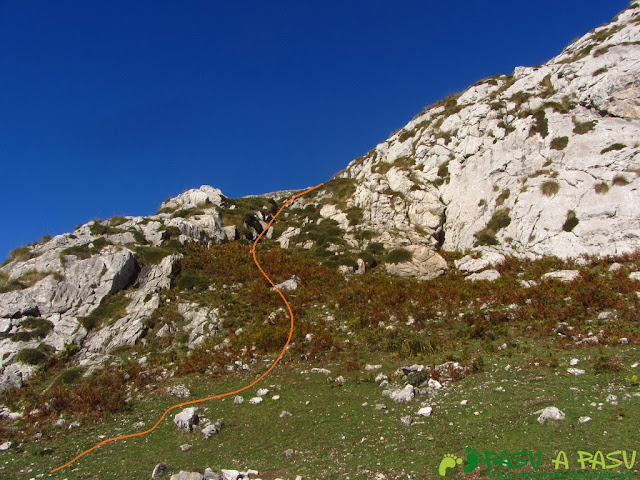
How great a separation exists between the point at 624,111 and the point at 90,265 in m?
45.9

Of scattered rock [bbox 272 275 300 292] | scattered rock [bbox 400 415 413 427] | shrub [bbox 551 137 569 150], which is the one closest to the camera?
scattered rock [bbox 400 415 413 427]

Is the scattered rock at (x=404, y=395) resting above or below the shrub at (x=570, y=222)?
below

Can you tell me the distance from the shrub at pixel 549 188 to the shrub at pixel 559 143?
15.2 ft

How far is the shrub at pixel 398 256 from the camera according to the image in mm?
34594

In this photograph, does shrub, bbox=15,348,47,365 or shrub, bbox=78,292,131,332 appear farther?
shrub, bbox=78,292,131,332

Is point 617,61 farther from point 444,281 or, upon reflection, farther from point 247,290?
point 247,290

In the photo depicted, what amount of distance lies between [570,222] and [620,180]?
4822 mm

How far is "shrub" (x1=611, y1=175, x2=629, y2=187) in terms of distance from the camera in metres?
30.3

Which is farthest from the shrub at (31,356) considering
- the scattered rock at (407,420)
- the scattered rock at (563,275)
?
the scattered rock at (563,275)

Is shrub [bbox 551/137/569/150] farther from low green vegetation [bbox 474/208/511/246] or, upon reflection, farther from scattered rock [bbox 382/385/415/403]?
scattered rock [bbox 382/385/415/403]

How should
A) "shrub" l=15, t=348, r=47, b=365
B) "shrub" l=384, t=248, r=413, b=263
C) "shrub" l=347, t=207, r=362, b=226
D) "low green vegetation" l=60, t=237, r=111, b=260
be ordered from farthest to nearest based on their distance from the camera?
"shrub" l=347, t=207, r=362, b=226, "shrub" l=384, t=248, r=413, b=263, "low green vegetation" l=60, t=237, r=111, b=260, "shrub" l=15, t=348, r=47, b=365

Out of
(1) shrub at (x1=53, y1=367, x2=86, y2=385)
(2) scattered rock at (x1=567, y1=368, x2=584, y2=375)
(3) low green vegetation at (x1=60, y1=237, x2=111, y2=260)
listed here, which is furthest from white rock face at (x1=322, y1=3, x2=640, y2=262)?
(1) shrub at (x1=53, y1=367, x2=86, y2=385)

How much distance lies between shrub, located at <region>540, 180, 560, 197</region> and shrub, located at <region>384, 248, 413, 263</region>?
41.8ft

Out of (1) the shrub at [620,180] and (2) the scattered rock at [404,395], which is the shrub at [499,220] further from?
(2) the scattered rock at [404,395]
